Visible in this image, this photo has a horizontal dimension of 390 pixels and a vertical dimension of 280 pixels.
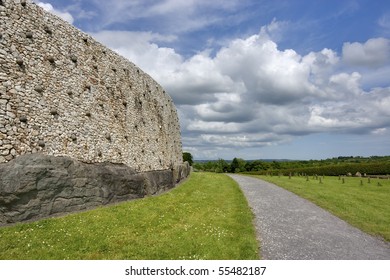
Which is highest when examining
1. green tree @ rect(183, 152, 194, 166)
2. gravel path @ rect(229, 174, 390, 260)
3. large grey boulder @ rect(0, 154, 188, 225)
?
green tree @ rect(183, 152, 194, 166)

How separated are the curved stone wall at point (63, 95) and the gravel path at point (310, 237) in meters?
12.7

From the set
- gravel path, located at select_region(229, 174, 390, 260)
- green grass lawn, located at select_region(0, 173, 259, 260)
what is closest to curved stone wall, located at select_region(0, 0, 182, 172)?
green grass lawn, located at select_region(0, 173, 259, 260)

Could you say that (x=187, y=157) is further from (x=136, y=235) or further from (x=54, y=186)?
(x=136, y=235)

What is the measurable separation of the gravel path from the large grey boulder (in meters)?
10.1

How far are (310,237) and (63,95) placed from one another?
17080mm

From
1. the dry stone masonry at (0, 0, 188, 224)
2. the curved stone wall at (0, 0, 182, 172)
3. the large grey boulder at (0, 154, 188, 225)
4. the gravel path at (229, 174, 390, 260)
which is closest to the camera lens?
the gravel path at (229, 174, 390, 260)

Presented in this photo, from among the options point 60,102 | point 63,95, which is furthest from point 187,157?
point 60,102

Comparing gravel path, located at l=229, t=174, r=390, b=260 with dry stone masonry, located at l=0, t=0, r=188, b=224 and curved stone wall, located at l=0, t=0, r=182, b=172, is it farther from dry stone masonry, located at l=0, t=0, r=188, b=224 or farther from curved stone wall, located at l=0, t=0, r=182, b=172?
curved stone wall, located at l=0, t=0, r=182, b=172

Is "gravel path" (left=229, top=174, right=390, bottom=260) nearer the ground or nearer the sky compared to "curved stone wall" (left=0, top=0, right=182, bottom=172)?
nearer the ground

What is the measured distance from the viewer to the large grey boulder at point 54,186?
47.0 feet

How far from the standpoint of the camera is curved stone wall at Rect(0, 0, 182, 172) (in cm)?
1587

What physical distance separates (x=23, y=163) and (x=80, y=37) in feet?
37.3

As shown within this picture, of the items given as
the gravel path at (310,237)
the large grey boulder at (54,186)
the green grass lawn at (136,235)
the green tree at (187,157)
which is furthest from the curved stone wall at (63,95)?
the green tree at (187,157)
